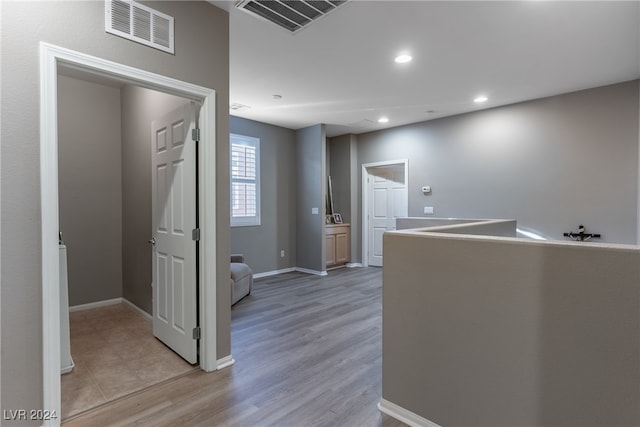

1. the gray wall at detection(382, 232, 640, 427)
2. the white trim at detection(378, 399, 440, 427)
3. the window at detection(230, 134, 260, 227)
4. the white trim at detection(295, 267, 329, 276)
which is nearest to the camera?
the gray wall at detection(382, 232, 640, 427)

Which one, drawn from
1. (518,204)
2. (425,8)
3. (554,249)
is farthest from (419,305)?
(518,204)

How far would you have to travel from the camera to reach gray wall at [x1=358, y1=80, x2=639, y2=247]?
3.88 metres

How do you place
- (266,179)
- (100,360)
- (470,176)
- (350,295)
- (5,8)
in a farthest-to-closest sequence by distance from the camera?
(266,179), (470,176), (350,295), (100,360), (5,8)

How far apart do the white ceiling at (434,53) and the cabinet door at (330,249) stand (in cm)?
257

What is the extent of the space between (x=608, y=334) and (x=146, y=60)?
9.14 feet

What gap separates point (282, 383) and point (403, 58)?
3.17 meters

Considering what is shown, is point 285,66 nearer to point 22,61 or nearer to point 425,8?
point 425,8

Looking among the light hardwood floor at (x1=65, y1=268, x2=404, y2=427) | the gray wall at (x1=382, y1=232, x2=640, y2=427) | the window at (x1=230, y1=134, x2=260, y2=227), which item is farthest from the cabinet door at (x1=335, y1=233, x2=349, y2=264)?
the gray wall at (x1=382, y1=232, x2=640, y2=427)

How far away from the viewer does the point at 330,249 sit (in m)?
6.28

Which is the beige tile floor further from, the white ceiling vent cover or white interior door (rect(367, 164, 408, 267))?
white interior door (rect(367, 164, 408, 267))

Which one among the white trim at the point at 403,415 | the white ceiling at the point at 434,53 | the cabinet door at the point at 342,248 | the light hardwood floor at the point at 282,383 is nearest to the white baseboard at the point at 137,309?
the light hardwood floor at the point at 282,383

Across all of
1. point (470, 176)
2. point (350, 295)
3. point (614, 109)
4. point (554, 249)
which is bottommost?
point (350, 295)

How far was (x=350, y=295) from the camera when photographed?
4496mm

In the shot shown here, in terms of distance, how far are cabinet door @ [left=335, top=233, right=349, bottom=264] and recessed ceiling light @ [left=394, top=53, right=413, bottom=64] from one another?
12.4 feet
